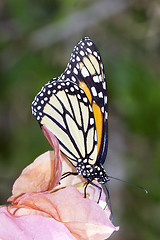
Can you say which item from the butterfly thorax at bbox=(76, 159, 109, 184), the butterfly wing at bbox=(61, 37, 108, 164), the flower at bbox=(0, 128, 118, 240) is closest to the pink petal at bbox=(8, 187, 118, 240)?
the flower at bbox=(0, 128, 118, 240)

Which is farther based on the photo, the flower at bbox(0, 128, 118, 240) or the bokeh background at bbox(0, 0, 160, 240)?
the bokeh background at bbox(0, 0, 160, 240)

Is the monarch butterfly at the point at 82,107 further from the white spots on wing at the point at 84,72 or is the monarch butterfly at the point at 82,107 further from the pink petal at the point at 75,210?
the pink petal at the point at 75,210

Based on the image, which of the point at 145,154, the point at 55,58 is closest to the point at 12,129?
the point at 55,58

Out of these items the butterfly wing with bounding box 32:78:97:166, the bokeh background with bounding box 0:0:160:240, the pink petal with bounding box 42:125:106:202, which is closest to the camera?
the pink petal with bounding box 42:125:106:202

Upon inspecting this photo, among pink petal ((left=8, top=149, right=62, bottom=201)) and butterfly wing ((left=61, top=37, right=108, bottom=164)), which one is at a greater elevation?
butterfly wing ((left=61, top=37, right=108, bottom=164))

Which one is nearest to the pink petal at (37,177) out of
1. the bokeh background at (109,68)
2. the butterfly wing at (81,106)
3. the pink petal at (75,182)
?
the pink petal at (75,182)

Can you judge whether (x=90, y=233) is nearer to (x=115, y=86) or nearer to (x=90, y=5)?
(x=115, y=86)

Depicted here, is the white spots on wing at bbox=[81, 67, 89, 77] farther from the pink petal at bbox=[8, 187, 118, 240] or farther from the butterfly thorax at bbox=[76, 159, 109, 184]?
the pink petal at bbox=[8, 187, 118, 240]
